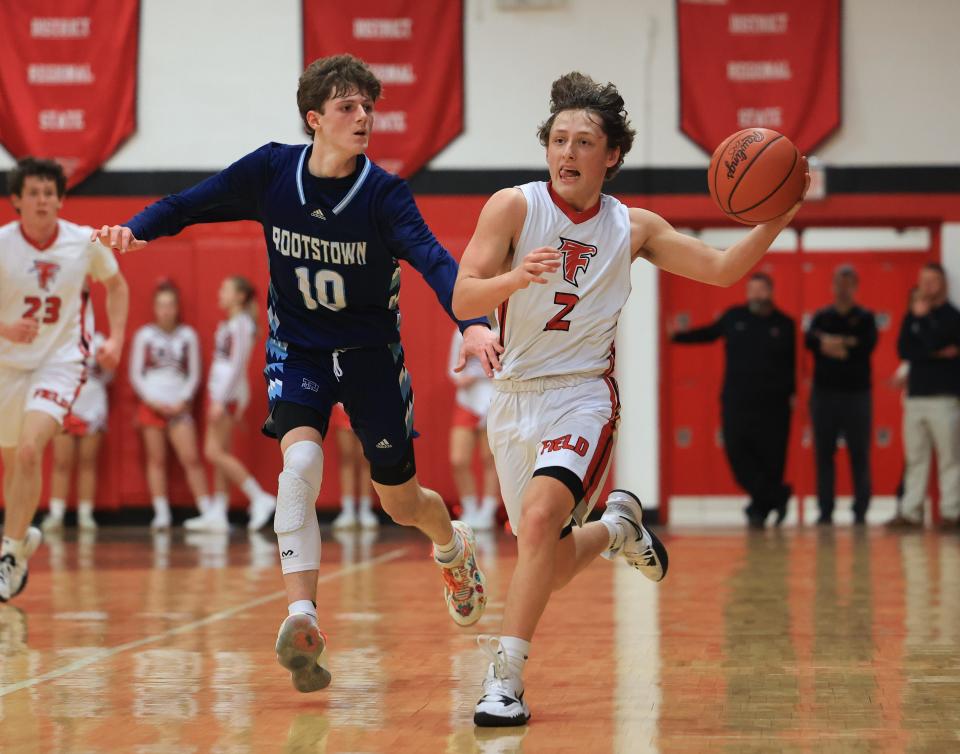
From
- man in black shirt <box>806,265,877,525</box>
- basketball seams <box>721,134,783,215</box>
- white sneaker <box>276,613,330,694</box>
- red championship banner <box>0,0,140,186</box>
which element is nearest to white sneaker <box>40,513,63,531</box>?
red championship banner <box>0,0,140,186</box>

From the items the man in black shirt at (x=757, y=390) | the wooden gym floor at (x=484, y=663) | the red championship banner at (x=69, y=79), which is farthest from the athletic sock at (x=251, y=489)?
the man in black shirt at (x=757, y=390)

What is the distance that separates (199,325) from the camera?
1223 centimetres

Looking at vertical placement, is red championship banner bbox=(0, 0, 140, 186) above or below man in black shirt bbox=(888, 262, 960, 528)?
above

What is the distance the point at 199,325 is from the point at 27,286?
213 inches

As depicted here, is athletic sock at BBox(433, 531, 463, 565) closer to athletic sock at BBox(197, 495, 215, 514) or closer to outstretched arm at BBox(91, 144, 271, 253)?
outstretched arm at BBox(91, 144, 271, 253)

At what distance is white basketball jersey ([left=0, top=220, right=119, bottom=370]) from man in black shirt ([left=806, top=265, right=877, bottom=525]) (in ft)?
21.2

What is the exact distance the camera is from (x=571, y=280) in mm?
4344

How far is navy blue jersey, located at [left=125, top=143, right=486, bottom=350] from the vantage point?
181 inches

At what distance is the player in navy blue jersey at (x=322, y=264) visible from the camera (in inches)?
175

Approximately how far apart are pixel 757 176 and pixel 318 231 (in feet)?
4.56

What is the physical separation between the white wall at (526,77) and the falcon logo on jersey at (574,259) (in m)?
7.88

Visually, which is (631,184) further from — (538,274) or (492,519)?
(538,274)

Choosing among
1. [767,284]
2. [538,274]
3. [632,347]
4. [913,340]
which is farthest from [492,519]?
[538,274]

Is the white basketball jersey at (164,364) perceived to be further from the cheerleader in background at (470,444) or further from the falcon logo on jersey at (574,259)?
the falcon logo on jersey at (574,259)
